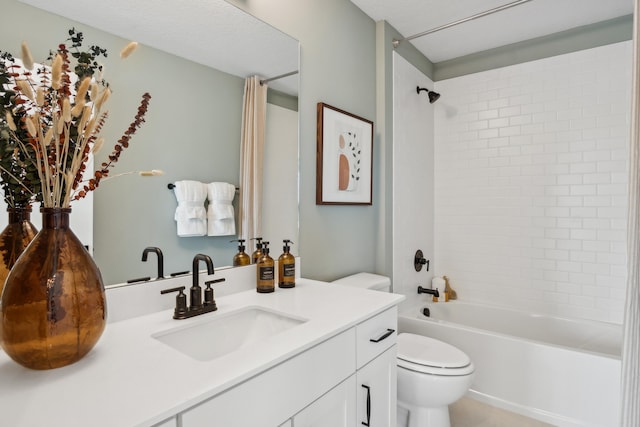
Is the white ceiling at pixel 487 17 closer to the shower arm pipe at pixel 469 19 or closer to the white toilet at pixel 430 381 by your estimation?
the shower arm pipe at pixel 469 19

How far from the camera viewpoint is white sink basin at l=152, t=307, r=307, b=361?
1081 mm

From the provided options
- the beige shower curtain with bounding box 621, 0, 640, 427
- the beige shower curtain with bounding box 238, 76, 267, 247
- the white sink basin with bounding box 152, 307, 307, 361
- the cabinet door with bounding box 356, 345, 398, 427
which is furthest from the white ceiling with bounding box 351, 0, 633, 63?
the cabinet door with bounding box 356, 345, 398, 427

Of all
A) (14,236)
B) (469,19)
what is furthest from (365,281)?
(469,19)

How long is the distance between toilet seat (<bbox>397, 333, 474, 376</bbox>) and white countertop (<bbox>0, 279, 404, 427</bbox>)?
83cm

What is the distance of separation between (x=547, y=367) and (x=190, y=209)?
7.27 ft

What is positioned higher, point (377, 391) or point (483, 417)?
point (377, 391)

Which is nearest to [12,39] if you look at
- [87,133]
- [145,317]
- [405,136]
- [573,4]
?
[87,133]

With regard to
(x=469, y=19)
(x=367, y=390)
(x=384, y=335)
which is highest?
(x=469, y=19)

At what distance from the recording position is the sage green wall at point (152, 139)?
101 cm

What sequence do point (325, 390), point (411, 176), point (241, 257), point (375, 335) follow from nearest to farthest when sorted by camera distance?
point (325, 390) < point (375, 335) < point (241, 257) < point (411, 176)

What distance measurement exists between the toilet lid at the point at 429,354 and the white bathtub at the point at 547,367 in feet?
1.53

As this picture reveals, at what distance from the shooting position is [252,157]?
1558mm

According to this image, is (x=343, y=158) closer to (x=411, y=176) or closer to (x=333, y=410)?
(x=411, y=176)

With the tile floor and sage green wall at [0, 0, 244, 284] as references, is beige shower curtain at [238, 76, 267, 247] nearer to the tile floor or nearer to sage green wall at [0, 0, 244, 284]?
sage green wall at [0, 0, 244, 284]
